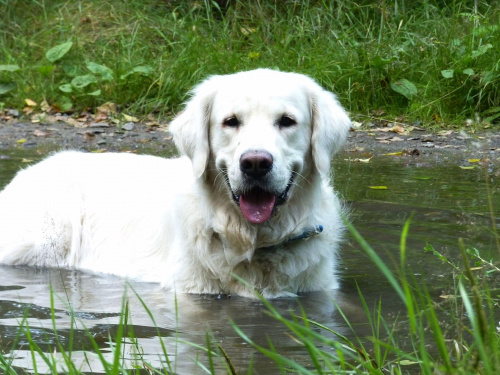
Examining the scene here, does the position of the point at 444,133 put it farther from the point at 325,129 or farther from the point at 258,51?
the point at 325,129

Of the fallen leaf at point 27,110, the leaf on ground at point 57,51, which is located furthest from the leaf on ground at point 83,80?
the fallen leaf at point 27,110

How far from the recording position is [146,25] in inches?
471

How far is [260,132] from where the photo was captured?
3969 millimetres

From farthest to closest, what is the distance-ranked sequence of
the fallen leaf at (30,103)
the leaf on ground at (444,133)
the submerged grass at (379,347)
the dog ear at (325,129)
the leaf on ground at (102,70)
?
the fallen leaf at (30,103) < the leaf on ground at (102,70) < the leaf on ground at (444,133) < the dog ear at (325,129) < the submerged grass at (379,347)

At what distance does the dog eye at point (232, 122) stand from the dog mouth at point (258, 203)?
1.16 feet

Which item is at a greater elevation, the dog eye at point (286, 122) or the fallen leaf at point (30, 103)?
the dog eye at point (286, 122)

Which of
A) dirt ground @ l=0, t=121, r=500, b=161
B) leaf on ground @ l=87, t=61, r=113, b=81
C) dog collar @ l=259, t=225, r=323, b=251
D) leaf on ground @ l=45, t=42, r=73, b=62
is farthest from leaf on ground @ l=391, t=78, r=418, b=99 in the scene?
Result: dog collar @ l=259, t=225, r=323, b=251

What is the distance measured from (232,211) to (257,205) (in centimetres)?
23

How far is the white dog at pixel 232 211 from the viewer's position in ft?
13.5

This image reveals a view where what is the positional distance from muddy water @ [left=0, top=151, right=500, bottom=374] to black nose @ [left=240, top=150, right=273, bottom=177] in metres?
0.69

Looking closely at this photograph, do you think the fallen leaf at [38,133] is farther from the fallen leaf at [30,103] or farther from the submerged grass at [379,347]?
the submerged grass at [379,347]

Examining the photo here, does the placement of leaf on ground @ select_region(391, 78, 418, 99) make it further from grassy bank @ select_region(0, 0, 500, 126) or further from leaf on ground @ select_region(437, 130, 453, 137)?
leaf on ground @ select_region(437, 130, 453, 137)

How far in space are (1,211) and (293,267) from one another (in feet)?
7.10

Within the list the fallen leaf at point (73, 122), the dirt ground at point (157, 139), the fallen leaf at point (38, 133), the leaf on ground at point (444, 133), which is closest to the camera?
the dirt ground at point (157, 139)
